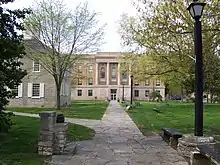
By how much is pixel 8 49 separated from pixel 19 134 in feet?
13.6

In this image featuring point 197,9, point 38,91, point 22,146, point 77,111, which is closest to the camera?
point 197,9

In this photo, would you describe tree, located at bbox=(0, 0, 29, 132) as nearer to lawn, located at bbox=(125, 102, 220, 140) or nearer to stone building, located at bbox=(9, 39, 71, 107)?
lawn, located at bbox=(125, 102, 220, 140)

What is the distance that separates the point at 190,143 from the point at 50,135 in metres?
3.44

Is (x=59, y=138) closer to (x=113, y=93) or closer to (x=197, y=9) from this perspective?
(x=197, y=9)

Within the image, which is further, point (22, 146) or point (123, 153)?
point (22, 146)

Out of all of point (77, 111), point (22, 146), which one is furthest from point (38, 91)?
point (22, 146)

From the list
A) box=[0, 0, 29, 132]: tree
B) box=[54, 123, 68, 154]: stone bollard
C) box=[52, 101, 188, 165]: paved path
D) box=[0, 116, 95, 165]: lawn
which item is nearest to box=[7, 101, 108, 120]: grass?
box=[0, 116, 95, 165]: lawn

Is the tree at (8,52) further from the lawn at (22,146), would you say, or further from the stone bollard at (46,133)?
the stone bollard at (46,133)

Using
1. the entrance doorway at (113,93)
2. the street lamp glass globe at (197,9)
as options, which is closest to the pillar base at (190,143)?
the street lamp glass globe at (197,9)

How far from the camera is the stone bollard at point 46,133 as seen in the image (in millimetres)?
9797

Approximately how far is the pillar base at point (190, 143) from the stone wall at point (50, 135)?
3.04 m

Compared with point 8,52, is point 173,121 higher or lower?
lower

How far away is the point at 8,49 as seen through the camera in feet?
36.8

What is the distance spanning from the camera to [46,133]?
386 inches
